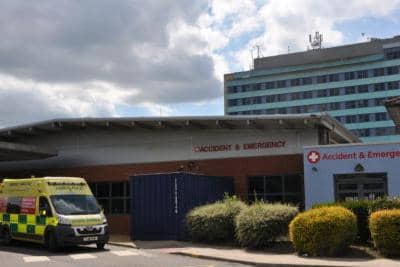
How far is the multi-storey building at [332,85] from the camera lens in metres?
112

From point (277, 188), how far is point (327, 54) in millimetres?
99762

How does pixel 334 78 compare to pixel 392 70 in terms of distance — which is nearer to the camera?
pixel 392 70

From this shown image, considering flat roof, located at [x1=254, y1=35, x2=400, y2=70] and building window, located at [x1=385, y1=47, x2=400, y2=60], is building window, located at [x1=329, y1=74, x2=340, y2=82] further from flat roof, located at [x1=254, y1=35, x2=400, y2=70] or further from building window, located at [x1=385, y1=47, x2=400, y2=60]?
building window, located at [x1=385, y1=47, x2=400, y2=60]

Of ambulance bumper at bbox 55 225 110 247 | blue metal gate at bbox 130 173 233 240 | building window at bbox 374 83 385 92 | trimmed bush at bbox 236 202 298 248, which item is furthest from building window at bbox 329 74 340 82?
ambulance bumper at bbox 55 225 110 247

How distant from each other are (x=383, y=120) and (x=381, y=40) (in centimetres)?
1571

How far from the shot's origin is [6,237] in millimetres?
21906

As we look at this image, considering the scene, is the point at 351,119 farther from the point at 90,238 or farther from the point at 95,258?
the point at 95,258

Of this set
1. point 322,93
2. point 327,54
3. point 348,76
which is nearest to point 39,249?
point 348,76

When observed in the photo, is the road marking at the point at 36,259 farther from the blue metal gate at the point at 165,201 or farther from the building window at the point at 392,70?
the building window at the point at 392,70

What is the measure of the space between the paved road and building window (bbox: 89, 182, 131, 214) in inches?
310

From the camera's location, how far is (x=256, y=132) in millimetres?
25922

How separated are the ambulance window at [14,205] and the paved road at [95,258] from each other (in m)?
1.45

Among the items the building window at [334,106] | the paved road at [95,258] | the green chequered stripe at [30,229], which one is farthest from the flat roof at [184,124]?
the building window at [334,106]

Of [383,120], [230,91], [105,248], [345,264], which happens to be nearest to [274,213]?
[345,264]
